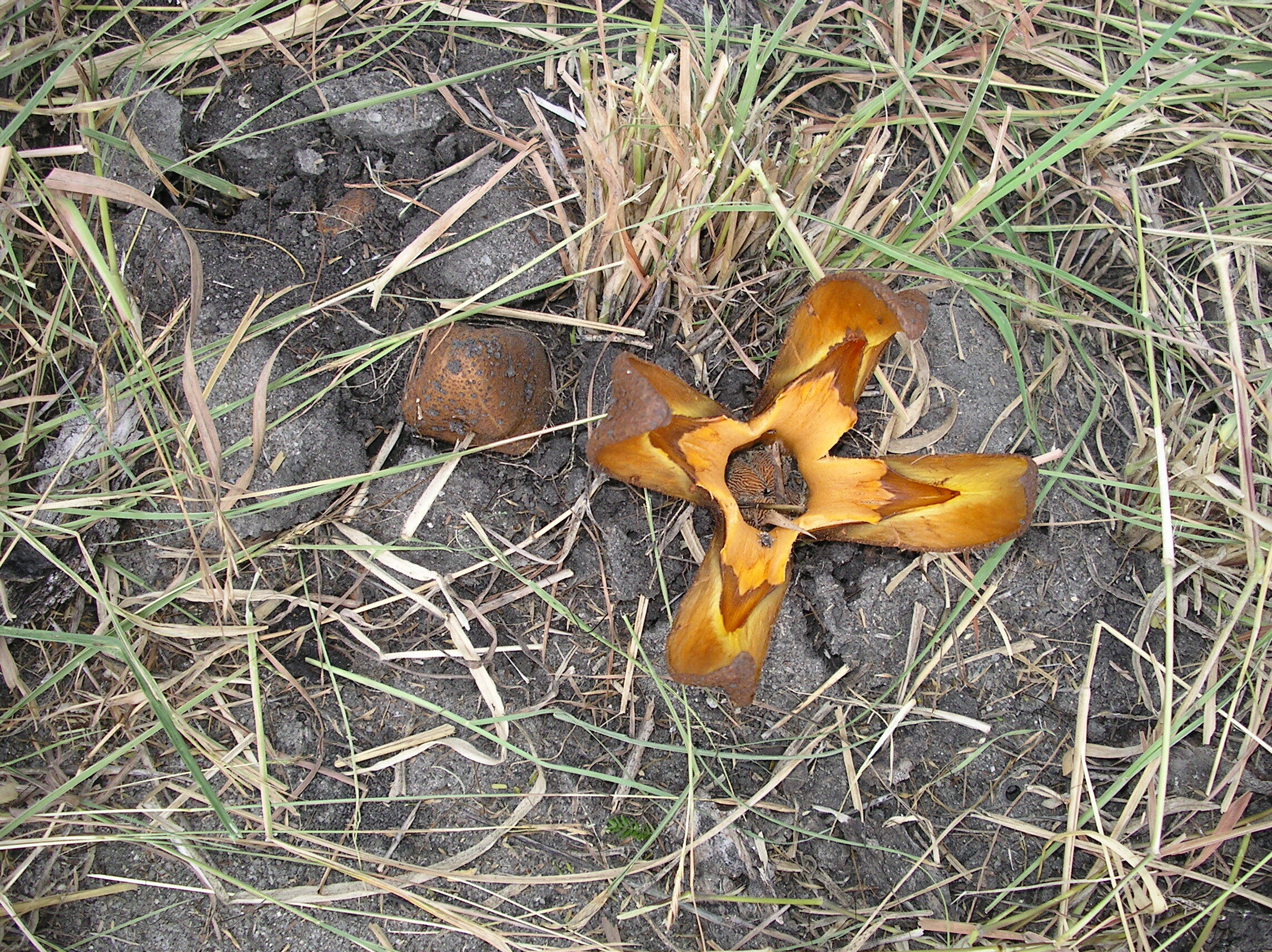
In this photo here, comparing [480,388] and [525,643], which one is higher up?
[480,388]

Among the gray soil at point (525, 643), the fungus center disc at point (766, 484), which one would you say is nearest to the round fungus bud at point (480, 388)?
the gray soil at point (525, 643)

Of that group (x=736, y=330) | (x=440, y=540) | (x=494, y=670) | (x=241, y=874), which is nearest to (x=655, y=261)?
(x=736, y=330)

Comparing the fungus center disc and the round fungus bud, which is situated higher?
the round fungus bud

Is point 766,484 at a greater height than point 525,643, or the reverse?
point 766,484

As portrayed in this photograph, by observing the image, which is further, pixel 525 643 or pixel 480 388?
pixel 525 643

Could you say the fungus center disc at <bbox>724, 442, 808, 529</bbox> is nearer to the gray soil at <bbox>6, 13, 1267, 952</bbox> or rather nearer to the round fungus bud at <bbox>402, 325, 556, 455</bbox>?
the gray soil at <bbox>6, 13, 1267, 952</bbox>

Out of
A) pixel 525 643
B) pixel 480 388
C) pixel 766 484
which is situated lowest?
pixel 525 643

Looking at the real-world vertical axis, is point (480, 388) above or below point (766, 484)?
above

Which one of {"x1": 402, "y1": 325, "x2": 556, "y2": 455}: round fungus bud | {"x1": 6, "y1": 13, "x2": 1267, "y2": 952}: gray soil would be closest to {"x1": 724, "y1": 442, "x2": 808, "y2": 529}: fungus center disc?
{"x1": 6, "y1": 13, "x2": 1267, "y2": 952}: gray soil

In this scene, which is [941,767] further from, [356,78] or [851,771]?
[356,78]
